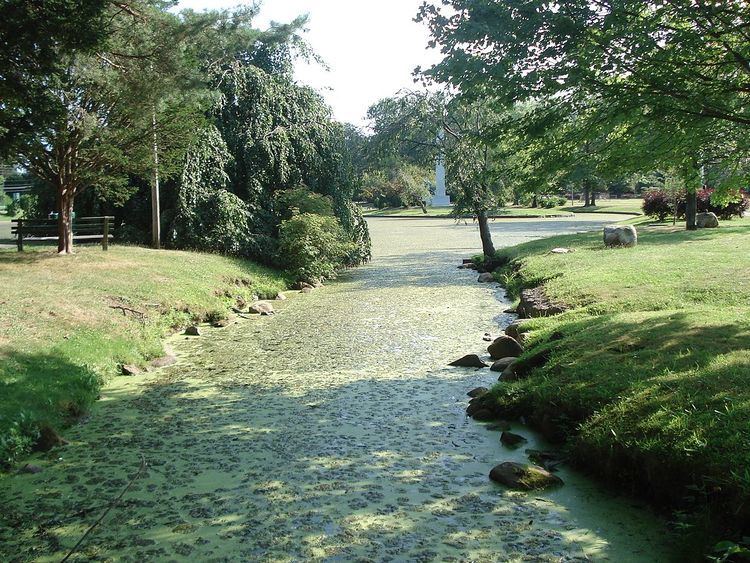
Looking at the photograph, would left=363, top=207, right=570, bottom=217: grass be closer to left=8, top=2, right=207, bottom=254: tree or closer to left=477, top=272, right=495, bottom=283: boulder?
left=477, top=272, right=495, bottom=283: boulder

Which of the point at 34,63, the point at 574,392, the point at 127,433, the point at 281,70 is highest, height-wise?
the point at 281,70

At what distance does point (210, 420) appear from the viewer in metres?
6.91

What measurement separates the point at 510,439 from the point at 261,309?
8743mm

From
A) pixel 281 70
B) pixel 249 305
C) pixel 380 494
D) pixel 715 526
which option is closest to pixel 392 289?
pixel 249 305

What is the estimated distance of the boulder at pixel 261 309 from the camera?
1385 cm

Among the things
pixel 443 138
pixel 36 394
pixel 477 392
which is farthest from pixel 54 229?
pixel 477 392

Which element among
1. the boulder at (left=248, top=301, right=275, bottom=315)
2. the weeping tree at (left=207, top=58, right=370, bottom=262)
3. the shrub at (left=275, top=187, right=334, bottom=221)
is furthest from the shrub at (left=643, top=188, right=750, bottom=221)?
the boulder at (left=248, top=301, right=275, bottom=315)

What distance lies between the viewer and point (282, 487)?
16.9ft

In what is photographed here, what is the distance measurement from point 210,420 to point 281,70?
17999 mm

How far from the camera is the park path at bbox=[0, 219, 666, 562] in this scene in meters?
4.24

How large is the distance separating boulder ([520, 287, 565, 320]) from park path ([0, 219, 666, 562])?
1901 mm

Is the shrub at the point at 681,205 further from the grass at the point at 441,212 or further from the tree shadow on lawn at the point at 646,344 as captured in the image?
the tree shadow on lawn at the point at 646,344

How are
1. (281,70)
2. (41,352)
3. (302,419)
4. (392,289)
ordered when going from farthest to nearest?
(281,70) → (392,289) → (41,352) → (302,419)

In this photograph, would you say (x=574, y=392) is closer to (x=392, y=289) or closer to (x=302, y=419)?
(x=302, y=419)
